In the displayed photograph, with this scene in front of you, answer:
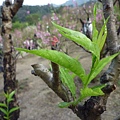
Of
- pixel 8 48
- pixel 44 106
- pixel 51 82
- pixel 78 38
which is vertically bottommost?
pixel 44 106

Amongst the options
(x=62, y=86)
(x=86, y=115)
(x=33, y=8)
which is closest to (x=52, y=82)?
(x=62, y=86)

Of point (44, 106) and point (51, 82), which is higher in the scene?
point (51, 82)

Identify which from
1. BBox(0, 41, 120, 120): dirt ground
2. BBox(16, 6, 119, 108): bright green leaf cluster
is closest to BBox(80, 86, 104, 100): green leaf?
BBox(16, 6, 119, 108): bright green leaf cluster

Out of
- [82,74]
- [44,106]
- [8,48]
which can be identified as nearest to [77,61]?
[82,74]

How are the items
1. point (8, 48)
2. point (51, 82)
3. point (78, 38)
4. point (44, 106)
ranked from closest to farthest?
point (78, 38)
point (51, 82)
point (8, 48)
point (44, 106)

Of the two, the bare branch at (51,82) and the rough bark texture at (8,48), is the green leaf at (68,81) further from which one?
the rough bark texture at (8,48)

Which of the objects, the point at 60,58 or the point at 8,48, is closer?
the point at 60,58

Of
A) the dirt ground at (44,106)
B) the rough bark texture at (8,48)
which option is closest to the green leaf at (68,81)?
the rough bark texture at (8,48)

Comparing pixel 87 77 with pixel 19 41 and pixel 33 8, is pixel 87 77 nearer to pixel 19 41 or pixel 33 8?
pixel 19 41

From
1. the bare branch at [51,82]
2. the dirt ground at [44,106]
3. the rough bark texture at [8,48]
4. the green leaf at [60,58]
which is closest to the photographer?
the green leaf at [60,58]

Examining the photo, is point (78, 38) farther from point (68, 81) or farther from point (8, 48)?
point (8, 48)

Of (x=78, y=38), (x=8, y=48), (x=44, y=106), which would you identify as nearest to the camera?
(x=78, y=38)
